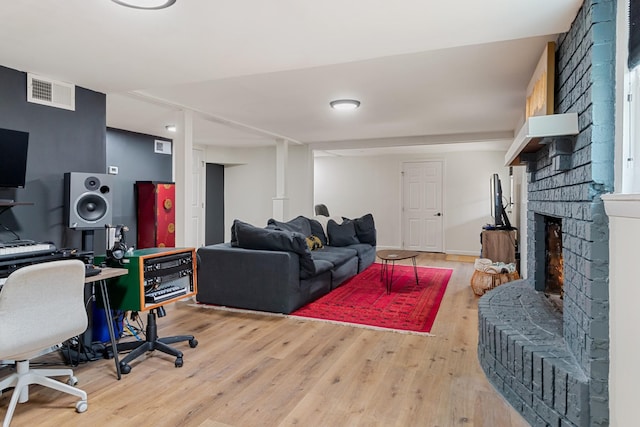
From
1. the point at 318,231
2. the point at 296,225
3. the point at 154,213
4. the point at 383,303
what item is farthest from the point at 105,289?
the point at 318,231

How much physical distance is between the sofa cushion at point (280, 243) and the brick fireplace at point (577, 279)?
1.97 m

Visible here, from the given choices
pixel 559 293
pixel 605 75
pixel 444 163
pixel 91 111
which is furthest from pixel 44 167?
pixel 444 163

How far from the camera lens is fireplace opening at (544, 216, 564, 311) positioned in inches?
122

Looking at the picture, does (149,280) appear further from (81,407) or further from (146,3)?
(146,3)

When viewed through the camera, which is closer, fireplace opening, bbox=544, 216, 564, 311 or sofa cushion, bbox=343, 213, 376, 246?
fireplace opening, bbox=544, 216, 564, 311

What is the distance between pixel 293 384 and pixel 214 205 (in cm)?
628

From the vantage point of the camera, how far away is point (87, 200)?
300 centimetres

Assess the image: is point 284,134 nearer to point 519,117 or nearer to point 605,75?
point 519,117

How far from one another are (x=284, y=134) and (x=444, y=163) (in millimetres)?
3763

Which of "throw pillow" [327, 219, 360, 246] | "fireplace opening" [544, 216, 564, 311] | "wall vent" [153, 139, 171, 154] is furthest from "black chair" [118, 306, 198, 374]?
"wall vent" [153, 139, 171, 154]

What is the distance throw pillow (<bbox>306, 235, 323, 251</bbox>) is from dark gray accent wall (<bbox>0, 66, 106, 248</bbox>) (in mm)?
2989

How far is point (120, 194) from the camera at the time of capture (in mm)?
5754

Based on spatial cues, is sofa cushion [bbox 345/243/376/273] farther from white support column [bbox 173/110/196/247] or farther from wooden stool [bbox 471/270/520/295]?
white support column [bbox 173/110/196/247]

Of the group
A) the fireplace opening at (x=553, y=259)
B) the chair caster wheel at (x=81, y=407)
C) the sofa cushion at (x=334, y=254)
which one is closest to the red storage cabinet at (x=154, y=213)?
the sofa cushion at (x=334, y=254)
